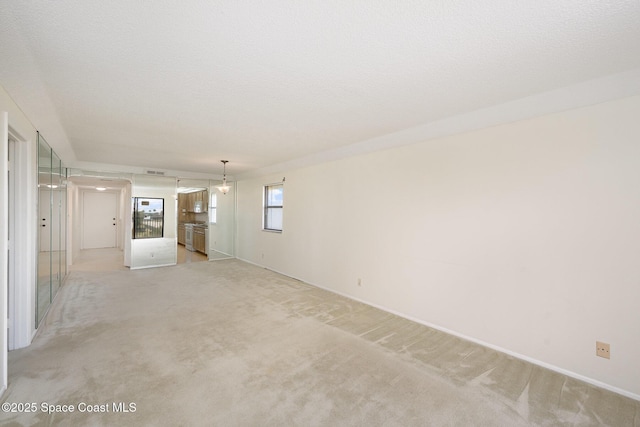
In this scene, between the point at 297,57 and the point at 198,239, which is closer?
the point at 297,57

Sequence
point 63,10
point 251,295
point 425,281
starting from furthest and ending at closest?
point 251,295
point 425,281
point 63,10

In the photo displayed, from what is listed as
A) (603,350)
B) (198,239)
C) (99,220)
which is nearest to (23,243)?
(603,350)

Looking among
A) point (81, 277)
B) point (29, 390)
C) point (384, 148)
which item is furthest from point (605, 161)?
point (81, 277)

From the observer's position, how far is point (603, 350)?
7.63 ft

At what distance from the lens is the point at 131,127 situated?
→ 3688mm

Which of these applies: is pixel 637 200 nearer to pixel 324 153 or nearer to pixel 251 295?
pixel 324 153

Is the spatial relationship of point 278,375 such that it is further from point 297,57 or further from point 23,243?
point 23,243

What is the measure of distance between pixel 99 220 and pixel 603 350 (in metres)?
12.7

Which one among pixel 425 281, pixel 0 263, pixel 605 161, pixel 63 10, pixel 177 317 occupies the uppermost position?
pixel 63 10

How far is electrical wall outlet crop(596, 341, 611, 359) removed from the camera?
7.55 ft

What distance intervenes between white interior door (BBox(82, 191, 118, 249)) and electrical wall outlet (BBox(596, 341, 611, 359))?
40.7 feet

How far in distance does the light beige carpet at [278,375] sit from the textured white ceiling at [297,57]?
2.44 m

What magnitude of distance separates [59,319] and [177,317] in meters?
1.45

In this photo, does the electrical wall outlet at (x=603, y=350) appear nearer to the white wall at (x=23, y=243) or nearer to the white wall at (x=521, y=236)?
the white wall at (x=521, y=236)
